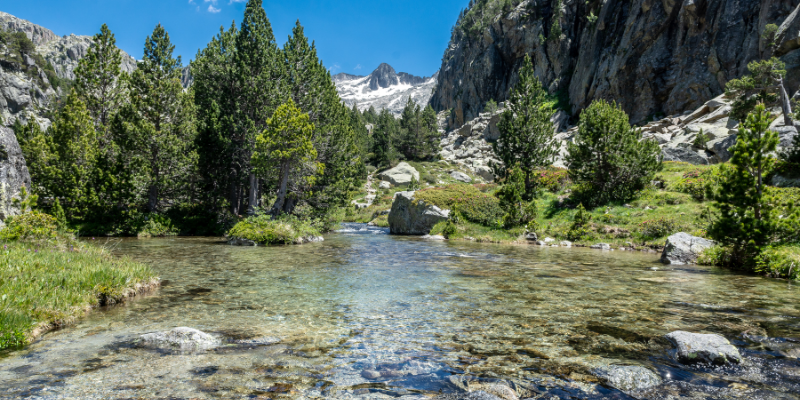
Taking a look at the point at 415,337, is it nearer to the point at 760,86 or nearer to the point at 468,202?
the point at 468,202

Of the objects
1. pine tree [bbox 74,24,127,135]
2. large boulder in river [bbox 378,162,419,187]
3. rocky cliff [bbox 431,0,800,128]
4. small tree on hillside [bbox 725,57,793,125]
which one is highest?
rocky cliff [bbox 431,0,800,128]

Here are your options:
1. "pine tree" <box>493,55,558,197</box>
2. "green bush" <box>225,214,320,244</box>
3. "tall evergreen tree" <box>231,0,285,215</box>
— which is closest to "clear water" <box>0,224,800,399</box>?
"green bush" <box>225,214,320,244</box>

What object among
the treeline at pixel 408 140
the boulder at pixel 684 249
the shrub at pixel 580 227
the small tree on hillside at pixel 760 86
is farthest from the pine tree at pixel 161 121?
the treeline at pixel 408 140

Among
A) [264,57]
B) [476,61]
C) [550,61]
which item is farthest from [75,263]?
[476,61]

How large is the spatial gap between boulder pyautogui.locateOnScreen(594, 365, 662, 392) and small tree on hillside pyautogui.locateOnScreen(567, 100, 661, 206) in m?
28.8

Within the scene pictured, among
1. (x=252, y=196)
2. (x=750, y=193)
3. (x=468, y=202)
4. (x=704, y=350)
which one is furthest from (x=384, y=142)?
(x=704, y=350)

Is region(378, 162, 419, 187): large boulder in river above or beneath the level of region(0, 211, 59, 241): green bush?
above

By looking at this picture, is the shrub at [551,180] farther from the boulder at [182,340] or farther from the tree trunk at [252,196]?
the boulder at [182,340]

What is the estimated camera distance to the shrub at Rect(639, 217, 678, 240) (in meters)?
24.0

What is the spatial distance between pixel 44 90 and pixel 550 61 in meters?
147

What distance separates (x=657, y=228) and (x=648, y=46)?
59122 mm

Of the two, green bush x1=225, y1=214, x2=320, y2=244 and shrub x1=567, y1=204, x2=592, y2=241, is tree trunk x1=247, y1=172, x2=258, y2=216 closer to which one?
green bush x1=225, y1=214, x2=320, y2=244

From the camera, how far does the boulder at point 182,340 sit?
232 inches

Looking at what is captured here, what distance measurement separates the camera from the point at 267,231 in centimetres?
2519
